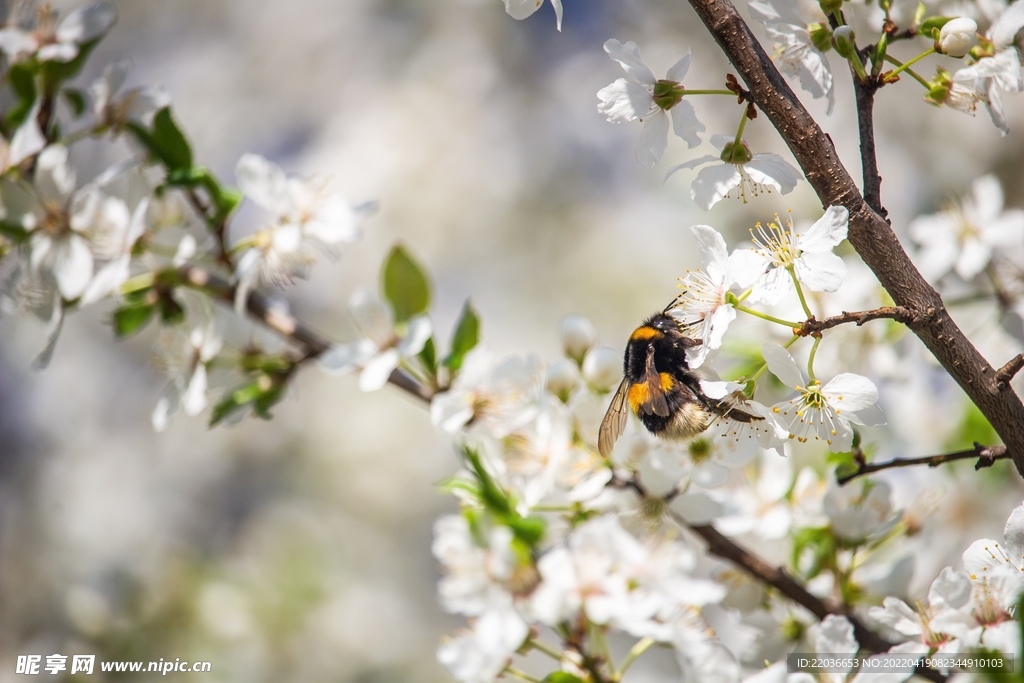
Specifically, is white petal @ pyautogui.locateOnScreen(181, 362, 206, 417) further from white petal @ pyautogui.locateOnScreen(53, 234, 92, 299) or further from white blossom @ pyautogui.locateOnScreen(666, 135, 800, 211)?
white blossom @ pyautogui.locateOnScreen(666, 135, 800, 211)

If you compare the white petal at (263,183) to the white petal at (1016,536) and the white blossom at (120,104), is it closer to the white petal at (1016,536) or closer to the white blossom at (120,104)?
the white blossom at (120,104)

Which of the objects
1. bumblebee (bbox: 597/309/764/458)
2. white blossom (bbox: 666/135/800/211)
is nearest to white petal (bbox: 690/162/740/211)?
white blossom (bbox: 666/135/800/211)

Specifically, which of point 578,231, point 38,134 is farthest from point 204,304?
point 578,231

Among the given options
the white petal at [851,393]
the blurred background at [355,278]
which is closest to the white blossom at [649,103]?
the white petal at [851,393]

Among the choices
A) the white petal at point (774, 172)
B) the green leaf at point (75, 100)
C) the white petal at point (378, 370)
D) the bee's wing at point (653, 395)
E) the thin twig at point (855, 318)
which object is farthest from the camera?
the green leaf at point (75, 100)

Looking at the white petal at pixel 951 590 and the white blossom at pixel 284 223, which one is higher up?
the white blossom at pixel 284 223

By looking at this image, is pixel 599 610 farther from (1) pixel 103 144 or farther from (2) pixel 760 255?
(1) pixel 103 144
